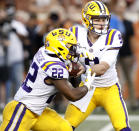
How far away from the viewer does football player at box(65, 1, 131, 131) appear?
5496mm

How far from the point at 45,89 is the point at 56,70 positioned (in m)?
0.27

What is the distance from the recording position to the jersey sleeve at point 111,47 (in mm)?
5477

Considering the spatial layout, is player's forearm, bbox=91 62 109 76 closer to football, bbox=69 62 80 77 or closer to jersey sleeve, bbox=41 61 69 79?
football, bbox=69 62 80 77

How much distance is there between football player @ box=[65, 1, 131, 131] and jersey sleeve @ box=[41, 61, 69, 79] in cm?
66

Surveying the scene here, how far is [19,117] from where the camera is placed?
196 inches

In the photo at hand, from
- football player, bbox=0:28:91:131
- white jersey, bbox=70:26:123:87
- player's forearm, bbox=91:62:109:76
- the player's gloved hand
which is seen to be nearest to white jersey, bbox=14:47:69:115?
football player, bbox=0:28:91:131

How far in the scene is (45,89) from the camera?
495 centimetres

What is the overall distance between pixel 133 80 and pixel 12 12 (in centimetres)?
247

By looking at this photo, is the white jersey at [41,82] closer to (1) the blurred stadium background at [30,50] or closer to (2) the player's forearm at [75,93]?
(2) the player's forearm at [75,93]

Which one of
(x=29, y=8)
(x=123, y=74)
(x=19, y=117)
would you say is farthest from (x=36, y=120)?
(x=29, y=8)

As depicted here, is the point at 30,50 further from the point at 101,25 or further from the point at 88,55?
the point at 88,55

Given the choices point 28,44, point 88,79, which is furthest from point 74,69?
point 28,44

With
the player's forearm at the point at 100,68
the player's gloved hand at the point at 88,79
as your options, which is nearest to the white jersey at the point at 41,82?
the player's gloved hand at the point at 88,79

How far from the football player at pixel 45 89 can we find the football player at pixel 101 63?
50cm
